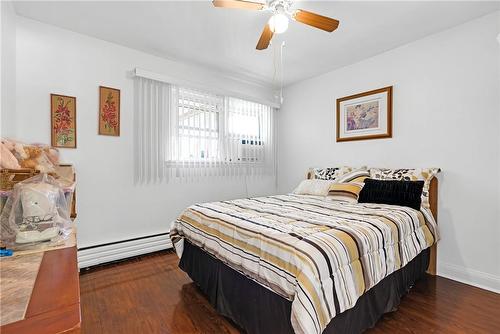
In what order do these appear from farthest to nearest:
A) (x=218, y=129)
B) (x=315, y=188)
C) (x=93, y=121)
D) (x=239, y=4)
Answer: (x=218, y=129), (x=315, y=188), (x=93, y=121), (x=239, y=4)

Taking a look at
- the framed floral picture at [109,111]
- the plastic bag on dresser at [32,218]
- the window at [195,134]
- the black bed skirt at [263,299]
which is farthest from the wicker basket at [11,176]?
the window at [195,134]

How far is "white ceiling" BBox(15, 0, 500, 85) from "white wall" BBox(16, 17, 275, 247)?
0.16m

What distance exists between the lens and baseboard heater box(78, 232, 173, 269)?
256cm

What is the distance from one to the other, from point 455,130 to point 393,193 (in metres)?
0.89

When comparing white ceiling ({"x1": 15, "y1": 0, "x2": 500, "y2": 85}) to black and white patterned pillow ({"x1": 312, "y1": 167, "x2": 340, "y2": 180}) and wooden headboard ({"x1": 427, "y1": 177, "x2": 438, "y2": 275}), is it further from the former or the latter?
wooden headboard ({"x1": 427, "y1": 177, "x2": 438, "y2": 275})

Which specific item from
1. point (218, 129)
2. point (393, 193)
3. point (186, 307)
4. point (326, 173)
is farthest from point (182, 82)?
point (393, 193)

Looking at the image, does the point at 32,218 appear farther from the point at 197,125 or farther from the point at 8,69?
the point at 197,125

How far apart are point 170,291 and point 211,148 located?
198cm

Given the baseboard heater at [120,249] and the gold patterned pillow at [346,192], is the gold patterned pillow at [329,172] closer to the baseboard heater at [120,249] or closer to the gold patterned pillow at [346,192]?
the gold patterned pillow at [346,192]

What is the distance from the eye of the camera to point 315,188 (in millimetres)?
3105

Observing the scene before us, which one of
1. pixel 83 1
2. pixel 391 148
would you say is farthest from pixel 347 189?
pixel 83 1

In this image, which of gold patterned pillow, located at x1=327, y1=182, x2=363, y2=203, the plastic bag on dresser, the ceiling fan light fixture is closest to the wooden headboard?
gold patterned pillow, located at x1=327, y1=182, x2=363, y2=203

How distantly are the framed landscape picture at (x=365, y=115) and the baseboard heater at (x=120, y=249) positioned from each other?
2824mm

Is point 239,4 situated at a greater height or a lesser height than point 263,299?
greater
